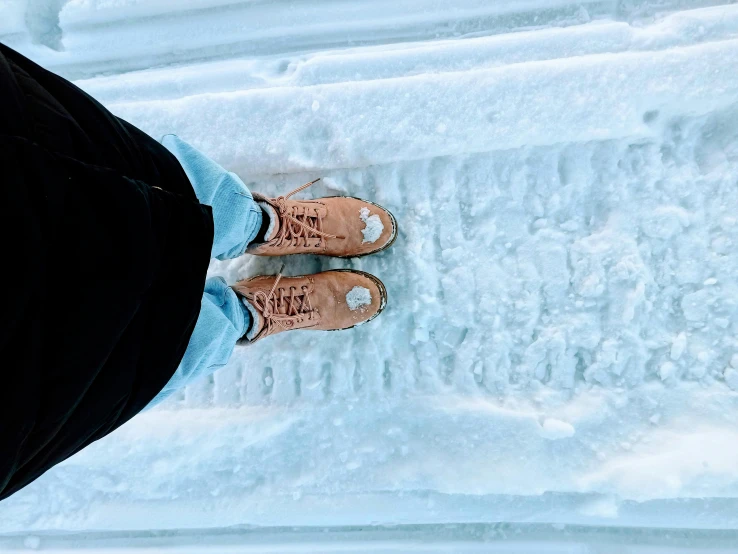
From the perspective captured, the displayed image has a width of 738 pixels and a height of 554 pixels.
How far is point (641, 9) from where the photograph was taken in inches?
47.0

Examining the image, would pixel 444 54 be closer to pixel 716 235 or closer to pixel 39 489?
pixel 716 235

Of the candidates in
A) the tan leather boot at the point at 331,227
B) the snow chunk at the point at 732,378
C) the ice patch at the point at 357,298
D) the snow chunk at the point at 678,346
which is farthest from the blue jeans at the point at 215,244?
the snow chunk at the point at 732,378

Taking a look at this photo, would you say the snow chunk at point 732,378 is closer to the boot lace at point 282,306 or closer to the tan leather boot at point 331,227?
the tan leather boot at point 331,227

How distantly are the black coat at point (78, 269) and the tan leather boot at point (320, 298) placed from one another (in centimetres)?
37

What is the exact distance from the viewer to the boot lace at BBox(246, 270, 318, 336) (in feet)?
3.43

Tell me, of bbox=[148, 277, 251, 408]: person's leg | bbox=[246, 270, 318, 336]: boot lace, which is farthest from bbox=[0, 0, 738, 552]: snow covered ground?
bbox=[148, 277, 251, 408]: person's leg

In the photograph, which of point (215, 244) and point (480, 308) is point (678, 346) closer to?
point (480, 308)

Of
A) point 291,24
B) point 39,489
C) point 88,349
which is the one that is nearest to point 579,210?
point 291,24

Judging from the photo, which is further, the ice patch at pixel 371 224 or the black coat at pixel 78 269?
the ice patch at pixel 371 224

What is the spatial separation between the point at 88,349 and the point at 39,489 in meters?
0.90

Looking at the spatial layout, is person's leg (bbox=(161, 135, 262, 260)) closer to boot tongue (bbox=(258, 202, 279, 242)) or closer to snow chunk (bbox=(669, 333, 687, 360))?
boot tongue (bbox=(258, 202, 279, 242))

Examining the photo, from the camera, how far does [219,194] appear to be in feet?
2.92

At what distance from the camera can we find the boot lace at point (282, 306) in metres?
1.05

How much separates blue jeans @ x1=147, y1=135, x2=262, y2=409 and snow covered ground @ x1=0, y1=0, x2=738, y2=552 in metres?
0.27
